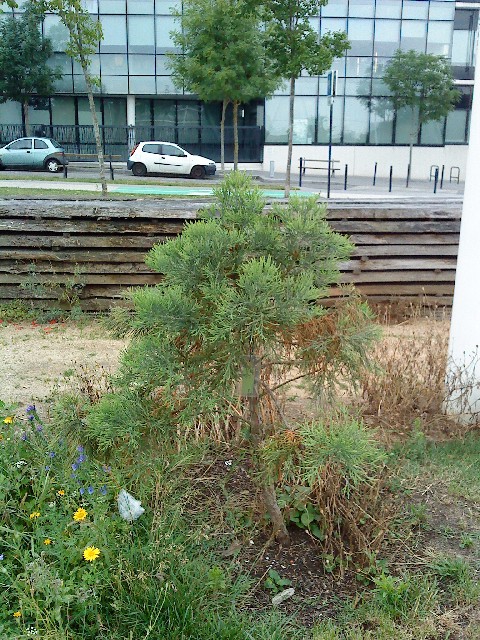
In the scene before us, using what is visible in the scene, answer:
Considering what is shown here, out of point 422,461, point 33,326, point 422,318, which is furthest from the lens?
point 422,318

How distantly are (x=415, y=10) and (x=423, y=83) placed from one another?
176 inches

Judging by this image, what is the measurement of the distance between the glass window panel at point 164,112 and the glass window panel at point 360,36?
9.24 metres

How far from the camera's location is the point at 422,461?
13.5 feet

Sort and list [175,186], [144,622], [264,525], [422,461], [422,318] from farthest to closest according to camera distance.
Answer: [175,186], [422,318], [422,461], [264,525], [144,622]

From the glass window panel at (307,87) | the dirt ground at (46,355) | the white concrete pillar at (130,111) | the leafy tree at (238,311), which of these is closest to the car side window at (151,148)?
the white concrete pillar at (130,111)

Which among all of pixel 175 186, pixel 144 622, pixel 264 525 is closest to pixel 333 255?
pixel 264 525

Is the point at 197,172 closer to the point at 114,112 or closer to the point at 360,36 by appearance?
the point at 114,112

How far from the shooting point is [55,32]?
34.7 metres

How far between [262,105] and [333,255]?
114 ft

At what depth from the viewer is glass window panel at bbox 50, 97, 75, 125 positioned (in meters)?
36.0

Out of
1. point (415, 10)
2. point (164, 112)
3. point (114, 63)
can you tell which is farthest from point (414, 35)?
point (114, 63)

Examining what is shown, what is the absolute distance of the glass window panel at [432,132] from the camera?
37906 mm

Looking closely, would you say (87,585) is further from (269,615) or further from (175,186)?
(175,186)

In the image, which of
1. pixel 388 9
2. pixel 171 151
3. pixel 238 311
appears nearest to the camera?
pixel 238 311
